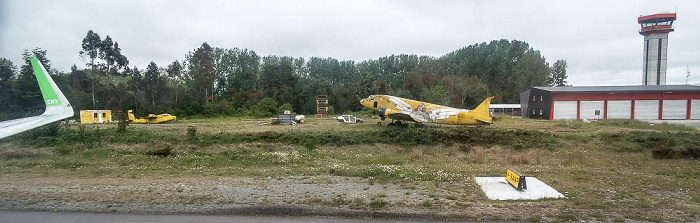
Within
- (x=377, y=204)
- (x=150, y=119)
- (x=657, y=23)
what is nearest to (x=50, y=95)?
(x=377, y=204)

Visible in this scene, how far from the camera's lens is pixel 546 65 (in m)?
71.5

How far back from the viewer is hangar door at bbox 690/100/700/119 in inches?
1437

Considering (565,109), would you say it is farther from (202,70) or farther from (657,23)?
(202,70)

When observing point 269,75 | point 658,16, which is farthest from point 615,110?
point 269,75

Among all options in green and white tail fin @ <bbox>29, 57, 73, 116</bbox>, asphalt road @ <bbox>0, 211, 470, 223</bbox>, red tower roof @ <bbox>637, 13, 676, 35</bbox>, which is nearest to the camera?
asphalt road @ <bbox>0, 211, 470, 223</bbox>

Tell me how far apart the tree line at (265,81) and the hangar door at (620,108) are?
775 inches

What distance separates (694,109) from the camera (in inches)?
1441

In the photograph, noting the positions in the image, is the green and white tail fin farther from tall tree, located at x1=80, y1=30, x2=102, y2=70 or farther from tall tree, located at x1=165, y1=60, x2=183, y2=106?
tall tree, located at x1=165, y1=60, x2=183, y2=106

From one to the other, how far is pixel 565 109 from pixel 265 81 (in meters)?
49.8

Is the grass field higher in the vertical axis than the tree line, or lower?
lower

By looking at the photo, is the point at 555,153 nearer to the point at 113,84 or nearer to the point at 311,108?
the point at 311,108

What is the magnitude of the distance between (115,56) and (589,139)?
175 ft

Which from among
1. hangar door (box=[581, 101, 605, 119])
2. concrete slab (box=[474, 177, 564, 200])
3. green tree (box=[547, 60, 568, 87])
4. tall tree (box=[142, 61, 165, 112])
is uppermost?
green tree (box=[547, 60, 568, 87])

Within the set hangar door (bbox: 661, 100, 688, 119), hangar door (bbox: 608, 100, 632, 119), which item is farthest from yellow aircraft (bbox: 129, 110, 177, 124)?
hangar door (bbox: 661, 100, 688, 119)
